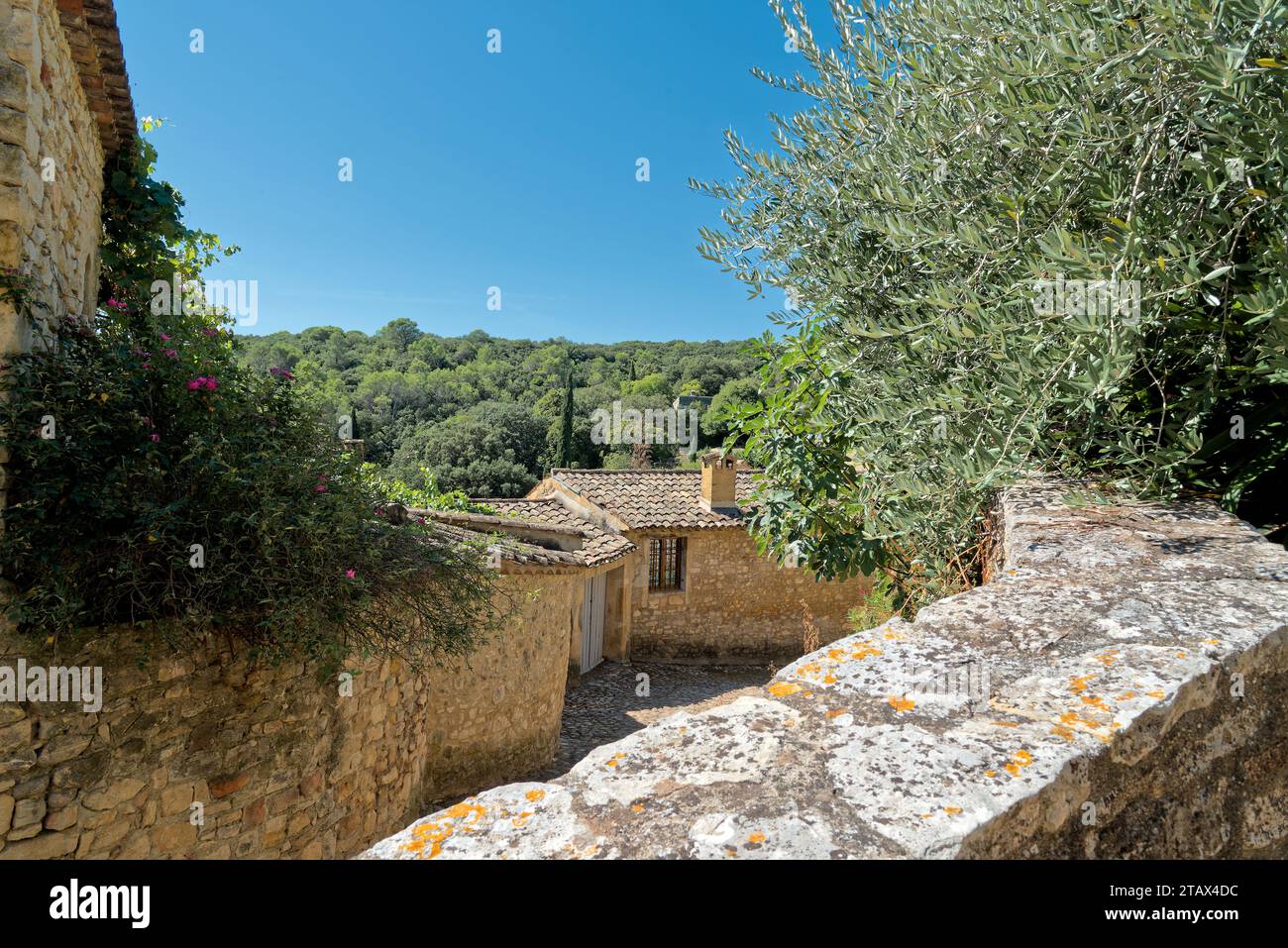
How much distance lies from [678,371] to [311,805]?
49457 mm

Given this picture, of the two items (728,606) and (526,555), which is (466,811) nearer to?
(526,555)

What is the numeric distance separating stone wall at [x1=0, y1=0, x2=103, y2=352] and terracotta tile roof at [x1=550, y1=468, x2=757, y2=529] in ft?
40.0

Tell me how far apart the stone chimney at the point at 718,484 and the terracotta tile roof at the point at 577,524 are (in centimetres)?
275

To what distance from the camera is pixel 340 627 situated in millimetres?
4262

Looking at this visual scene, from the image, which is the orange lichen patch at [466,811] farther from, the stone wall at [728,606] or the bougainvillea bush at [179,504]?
the stone wall at [728,606]

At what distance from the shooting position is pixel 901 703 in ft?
5.35

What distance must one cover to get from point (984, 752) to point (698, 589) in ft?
49.4

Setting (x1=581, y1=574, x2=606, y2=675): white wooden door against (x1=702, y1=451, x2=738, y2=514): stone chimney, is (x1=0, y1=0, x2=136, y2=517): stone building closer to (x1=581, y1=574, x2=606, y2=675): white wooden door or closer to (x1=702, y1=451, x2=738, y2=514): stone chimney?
(x1=581, y1=574, x2=606, y2=675): white wooden door

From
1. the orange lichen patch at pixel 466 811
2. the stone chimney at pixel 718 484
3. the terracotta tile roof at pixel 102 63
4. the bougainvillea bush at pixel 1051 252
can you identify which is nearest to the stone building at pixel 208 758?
the orange lichen patch at pixel 466 811

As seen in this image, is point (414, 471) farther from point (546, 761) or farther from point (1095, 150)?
point (1095, 150)

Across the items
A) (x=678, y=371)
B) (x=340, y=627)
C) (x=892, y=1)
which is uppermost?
(x=678, y=371)

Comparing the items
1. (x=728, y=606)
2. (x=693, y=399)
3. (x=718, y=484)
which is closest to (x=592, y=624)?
(x=728, y=606)
